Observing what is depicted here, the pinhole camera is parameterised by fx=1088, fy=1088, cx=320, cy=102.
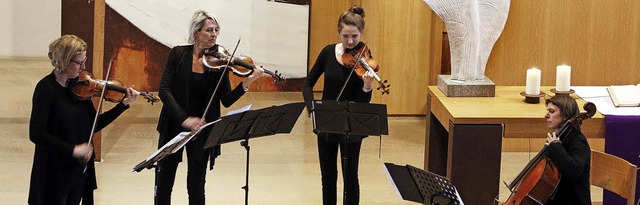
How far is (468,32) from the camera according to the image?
6117 millimetres

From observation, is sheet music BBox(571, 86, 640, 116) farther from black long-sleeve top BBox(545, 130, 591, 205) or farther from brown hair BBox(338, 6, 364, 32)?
brown hair BBox(338, 6, 364, 32)

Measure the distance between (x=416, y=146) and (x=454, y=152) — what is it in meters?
2.48

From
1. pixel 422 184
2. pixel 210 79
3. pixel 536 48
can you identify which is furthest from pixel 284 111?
pixel 536 48

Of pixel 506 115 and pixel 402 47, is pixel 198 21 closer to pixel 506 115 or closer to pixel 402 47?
pixel 506 115

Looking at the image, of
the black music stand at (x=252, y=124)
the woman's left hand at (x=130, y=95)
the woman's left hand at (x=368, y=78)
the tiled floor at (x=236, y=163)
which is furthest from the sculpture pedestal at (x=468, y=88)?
the woman's left hand at (x=130, y=95)

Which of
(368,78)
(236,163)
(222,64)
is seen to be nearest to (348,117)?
(368,78)

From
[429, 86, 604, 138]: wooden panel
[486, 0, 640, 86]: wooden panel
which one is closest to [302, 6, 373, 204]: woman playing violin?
[429, 86, 604, 138]: wooden panel

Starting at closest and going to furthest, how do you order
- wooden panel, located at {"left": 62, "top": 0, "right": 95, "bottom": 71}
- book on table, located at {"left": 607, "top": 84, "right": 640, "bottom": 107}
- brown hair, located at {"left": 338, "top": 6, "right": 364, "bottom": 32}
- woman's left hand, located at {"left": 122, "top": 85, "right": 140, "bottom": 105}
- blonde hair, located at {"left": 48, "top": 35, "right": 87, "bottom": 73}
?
blonde hair, located at {"left": 48, "top": 35, "right": 87, "bottom": 73} → woman's left hand, located at {"left": 122, "top": 85, "right": 140, "bottom": 105} → brown hair, located at {"left": 338, "top": 6, "right": 364, "bottom": 32} → book on table, located at {"left": 607, "top": 84, "right": 640, "bottom": 107} → wooden panel, located at {"left": 62, "top": 0, "right": 95, "bottom": 71}

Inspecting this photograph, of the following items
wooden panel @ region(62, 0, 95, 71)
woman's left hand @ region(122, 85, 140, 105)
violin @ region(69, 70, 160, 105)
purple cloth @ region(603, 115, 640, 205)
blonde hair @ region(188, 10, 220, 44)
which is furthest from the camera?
wooden panel @ region(62, 0, 95, 71)

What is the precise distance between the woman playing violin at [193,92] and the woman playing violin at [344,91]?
0.46m

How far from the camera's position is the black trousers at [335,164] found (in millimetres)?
5359

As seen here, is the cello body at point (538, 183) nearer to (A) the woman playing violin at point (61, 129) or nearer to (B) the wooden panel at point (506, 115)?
(B) the wooden panel at point (506, 115)

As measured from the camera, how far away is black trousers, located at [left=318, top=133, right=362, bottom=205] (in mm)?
5359

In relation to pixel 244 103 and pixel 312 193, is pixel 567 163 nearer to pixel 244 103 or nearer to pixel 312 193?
pixel 312 193
